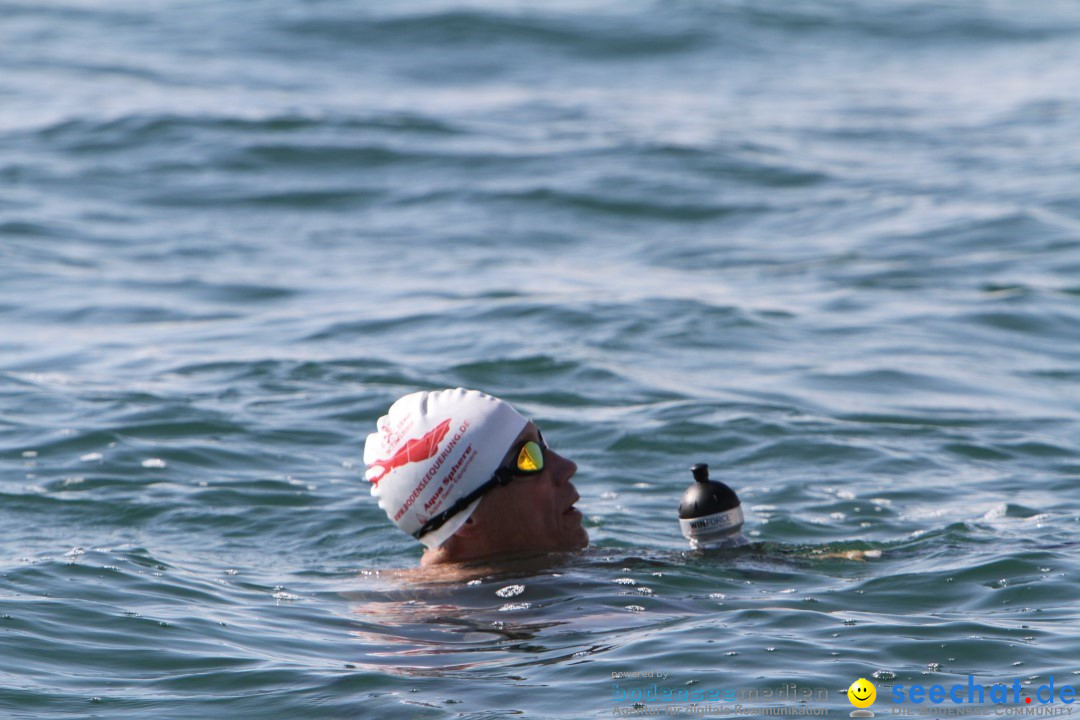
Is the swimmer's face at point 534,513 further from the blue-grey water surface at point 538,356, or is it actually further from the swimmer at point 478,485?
the blue-grey water surface at point 538,356

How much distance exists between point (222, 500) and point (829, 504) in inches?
136

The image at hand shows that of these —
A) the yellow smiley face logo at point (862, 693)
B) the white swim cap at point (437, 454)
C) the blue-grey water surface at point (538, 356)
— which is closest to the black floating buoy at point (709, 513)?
the blue-grey water surface at point (538, 356)

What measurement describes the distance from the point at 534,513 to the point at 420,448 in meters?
0.59

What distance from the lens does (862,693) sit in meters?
4.96

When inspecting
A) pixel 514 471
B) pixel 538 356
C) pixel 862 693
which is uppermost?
pixel 514 471

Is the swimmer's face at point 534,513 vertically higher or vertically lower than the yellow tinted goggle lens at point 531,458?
lower

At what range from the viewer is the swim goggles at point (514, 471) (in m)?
6.70

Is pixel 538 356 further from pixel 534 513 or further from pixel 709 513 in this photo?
pixel 709 513

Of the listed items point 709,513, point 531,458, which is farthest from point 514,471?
point 709,513

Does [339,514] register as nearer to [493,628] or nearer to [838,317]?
[493,628]

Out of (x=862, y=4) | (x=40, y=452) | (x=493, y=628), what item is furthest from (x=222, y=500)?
(x=862, y=4)

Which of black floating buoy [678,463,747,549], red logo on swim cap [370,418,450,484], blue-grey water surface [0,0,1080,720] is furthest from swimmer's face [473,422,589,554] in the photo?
black floating buoy [678,463,747,549]

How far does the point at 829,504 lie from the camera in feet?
28.0

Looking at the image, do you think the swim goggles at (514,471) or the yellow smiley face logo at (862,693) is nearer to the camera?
the yellow smiley face logo at (862,693)
